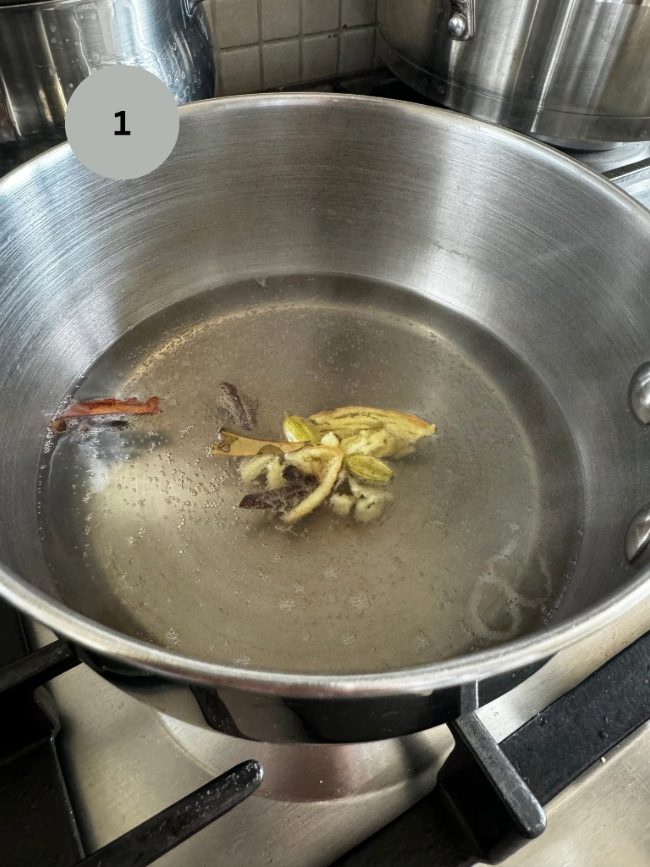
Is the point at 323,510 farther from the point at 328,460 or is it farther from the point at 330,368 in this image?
the point at 330,368

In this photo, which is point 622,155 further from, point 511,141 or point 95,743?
point 95,743

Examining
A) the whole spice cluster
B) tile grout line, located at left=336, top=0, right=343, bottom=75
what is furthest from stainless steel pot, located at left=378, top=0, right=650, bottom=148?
the whole spice cluster

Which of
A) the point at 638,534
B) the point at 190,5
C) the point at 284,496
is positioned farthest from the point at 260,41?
the point at 638,534

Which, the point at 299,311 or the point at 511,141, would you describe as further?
the point at 299,311

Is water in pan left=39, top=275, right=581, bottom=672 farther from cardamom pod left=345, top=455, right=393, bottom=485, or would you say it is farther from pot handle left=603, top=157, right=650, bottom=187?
pot handle left=603, top=157, right=650, bottom=187

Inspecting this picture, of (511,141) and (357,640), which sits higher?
(511,141)

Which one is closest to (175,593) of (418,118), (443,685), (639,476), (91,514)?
(91,514)

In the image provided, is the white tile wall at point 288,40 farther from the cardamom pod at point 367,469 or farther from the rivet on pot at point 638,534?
the rivet on pot at point 638,534
